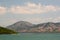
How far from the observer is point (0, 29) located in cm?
12025

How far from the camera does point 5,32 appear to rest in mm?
125250

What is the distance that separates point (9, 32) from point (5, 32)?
101 inches

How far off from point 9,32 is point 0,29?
25.7 feet

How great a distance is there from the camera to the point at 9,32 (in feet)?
413

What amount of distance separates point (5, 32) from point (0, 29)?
594cm
